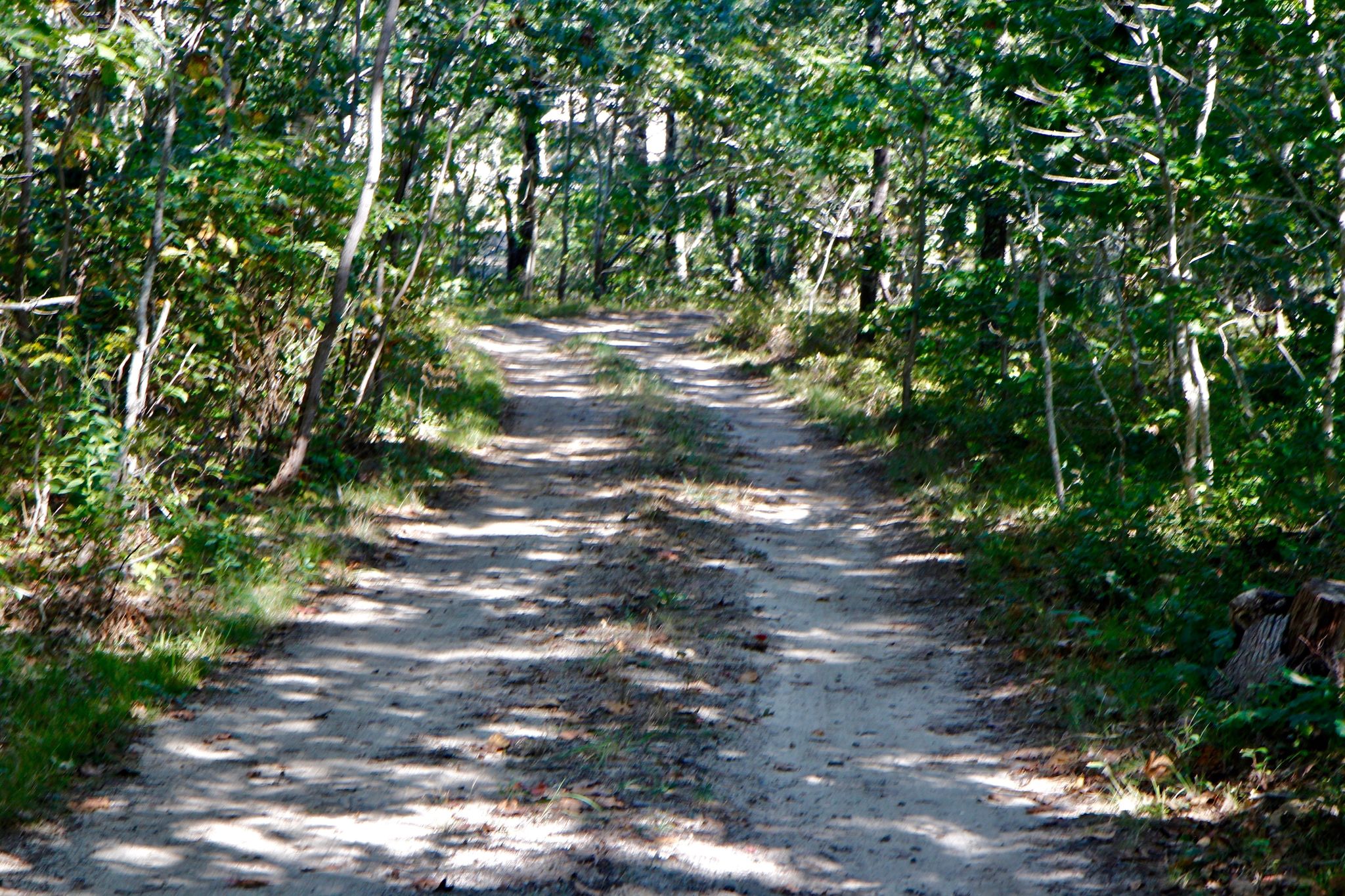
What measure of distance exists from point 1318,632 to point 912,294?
9418 millimetres

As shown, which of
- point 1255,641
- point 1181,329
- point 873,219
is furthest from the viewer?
point 873,219

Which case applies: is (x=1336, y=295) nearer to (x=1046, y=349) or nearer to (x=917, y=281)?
(x=1046, y=349)

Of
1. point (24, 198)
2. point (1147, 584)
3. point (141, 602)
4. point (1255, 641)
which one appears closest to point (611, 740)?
point (1255, 641)

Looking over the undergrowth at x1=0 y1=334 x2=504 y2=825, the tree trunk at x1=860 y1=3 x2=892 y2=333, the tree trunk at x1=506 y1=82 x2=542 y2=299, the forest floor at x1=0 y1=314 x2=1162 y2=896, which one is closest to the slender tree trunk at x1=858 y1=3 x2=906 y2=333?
the tree trunk at x1=860 y1=3 x2=892 y2=333

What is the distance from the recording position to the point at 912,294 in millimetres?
13984

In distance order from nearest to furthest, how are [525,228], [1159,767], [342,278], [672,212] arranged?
[1159,767], [342,278], [672,212], [525,228]

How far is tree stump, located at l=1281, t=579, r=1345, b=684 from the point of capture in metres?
4.90

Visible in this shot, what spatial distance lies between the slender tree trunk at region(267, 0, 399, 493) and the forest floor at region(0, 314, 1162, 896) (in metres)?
1.15

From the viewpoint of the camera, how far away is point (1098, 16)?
976cm

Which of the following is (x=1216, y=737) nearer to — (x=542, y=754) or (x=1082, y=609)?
(x=1082, y=609)

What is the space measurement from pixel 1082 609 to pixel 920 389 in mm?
8272

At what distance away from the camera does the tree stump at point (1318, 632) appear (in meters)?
4.90

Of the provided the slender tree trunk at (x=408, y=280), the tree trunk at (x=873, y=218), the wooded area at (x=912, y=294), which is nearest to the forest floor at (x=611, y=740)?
the wooded area at (x=912, y=294)

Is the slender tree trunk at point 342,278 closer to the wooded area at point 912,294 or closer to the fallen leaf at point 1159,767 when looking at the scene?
the wooded area at point 912,294
